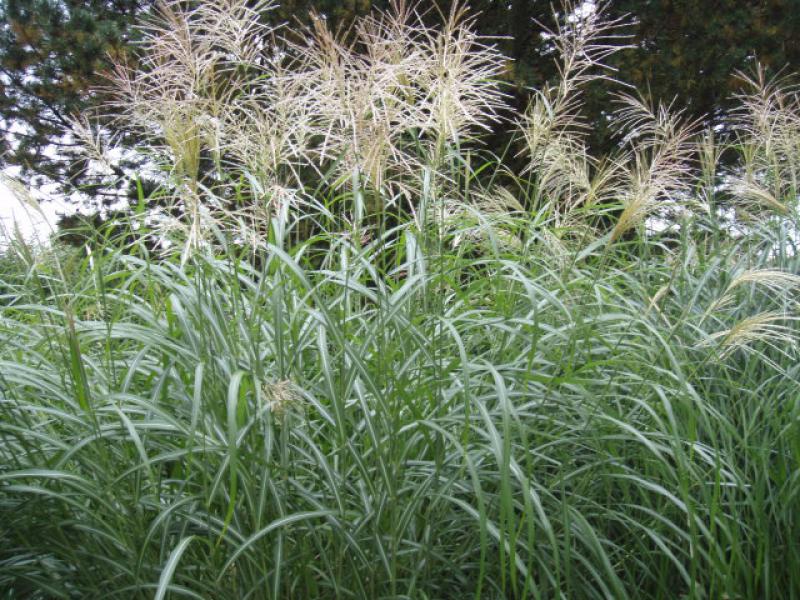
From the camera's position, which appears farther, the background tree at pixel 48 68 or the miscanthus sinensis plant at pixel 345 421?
the background tree at pixel 48 68

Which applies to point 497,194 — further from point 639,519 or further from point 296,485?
point 296,485

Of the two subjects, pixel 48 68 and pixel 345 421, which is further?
pixel 48 68

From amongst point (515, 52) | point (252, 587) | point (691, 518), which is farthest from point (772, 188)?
point (515, 52)

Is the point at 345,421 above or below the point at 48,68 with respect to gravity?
below

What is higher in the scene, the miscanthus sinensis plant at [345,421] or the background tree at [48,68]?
the background tree at [48,68]

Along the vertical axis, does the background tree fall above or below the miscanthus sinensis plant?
above

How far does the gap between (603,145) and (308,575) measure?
24.5ft

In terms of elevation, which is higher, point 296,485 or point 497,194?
point 497,194

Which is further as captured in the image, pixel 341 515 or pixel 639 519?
pixel 639 519

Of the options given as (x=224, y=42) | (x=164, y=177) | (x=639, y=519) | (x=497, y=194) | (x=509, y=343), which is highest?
(x=224, y=42)

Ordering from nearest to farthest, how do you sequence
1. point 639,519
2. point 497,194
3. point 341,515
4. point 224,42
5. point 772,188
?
point 341,515 → point 224,42 → point 639,519 → point 497,194 → point 772,188

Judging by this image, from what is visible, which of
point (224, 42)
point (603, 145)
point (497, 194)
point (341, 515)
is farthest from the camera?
point (603, 145)

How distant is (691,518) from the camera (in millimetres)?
1989

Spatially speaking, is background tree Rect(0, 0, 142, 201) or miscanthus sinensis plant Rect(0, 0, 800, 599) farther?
background tree Rect(0, 0, 142, 201)
